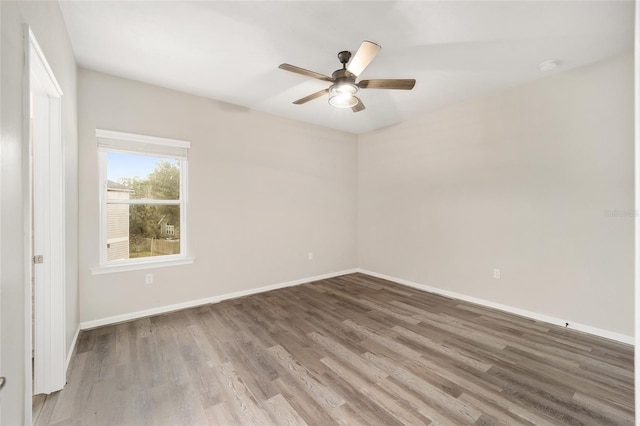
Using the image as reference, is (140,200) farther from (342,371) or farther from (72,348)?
(342,371)

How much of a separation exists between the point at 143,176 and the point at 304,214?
2390 millimetres

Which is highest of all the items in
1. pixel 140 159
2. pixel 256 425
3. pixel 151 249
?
pixel 140 159

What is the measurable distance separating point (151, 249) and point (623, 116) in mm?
5252

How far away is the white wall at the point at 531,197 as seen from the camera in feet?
8.74

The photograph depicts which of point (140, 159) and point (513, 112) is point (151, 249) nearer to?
point (140, 159)

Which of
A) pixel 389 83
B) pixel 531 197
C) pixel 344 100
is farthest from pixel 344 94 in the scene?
pixel 531 197

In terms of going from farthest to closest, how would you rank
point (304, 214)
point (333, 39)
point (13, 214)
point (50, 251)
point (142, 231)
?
point (304, 214), point (142, 231), point (333, 39), point (50, 251), point (13, 214)

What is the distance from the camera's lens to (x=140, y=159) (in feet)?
10.7

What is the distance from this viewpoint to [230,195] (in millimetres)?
3834

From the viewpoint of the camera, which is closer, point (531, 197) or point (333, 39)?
point (333, 39)

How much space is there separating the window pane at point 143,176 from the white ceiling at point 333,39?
0.92 m

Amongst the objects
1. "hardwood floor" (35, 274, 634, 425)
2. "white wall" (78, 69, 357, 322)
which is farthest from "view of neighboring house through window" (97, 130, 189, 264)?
"hardwood floor" (35, 274, 634, 425)

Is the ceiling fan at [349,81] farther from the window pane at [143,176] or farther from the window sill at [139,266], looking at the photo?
the window sill at [139,266]

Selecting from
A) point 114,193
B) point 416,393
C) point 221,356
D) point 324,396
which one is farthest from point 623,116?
point 114,193
